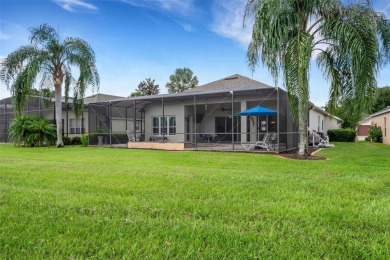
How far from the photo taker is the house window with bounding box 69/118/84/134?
22.2 m

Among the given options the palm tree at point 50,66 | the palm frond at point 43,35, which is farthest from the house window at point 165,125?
the palm frond at point 43,35

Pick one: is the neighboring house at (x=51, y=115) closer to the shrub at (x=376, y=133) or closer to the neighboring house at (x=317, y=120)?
the neighboring house at (x=317, y=120)

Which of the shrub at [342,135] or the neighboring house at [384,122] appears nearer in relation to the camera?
the neighboring house at [384,122]

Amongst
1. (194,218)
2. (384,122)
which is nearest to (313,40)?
(194,218)

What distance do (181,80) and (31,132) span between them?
25824 mm

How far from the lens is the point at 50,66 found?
16.8 metres

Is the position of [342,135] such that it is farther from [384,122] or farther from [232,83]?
[232,83]

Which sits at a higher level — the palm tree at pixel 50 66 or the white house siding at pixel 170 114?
the palm tree at pixel 50 66

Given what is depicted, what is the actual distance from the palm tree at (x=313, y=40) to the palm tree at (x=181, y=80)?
31.2 m

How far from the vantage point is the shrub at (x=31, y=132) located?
1791cm

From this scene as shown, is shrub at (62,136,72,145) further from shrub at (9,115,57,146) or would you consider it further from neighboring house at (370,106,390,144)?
neighboring house at (370,106,390,144)

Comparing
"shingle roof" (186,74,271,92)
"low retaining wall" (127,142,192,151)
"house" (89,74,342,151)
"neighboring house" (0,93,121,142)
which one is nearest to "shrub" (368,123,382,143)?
"house" (89,74,342,151)

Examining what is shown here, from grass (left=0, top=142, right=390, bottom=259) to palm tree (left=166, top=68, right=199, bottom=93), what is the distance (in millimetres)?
36572

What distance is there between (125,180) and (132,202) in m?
1.71
